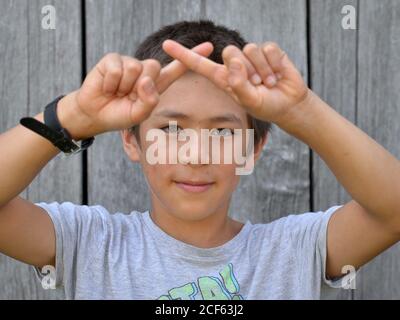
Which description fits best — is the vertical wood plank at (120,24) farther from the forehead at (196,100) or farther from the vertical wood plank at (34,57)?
the forehead at (196,100)

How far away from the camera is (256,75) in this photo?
151 centimetres

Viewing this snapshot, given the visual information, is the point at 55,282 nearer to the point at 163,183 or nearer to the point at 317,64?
the point at 163,183

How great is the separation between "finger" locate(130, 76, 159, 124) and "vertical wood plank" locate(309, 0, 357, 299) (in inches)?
34.3

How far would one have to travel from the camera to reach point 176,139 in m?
1.82

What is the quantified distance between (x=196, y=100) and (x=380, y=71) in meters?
0.68

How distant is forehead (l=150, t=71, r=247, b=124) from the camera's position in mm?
1809

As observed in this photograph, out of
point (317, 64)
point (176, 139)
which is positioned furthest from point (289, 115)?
point (317, 64)

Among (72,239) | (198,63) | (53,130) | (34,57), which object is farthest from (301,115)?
(34,57)

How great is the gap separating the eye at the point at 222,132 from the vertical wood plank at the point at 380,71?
1.83 feet

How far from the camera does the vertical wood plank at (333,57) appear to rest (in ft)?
7.43

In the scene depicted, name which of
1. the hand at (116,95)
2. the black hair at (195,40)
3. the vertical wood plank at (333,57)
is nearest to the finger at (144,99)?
the hand at (116,95)

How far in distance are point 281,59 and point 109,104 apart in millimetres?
319
